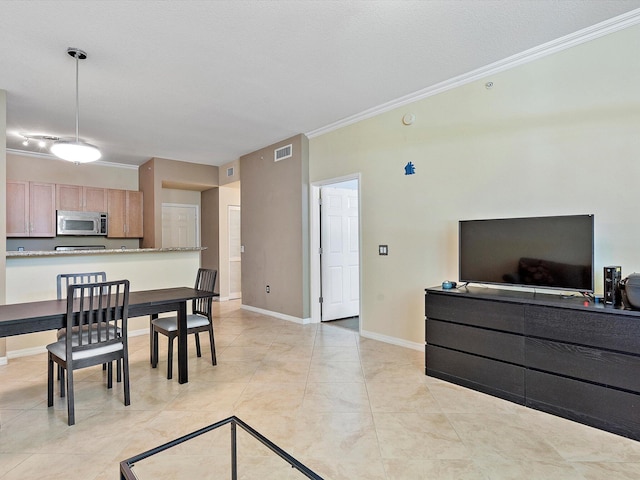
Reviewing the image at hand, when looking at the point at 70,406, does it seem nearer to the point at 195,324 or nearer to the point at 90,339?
the point at 90,339

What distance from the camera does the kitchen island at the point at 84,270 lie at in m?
3.76

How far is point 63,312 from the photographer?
8.05ft

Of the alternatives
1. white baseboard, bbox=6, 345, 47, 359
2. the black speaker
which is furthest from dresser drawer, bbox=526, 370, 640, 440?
white baseboard, bbox=6, 345, 47, 359

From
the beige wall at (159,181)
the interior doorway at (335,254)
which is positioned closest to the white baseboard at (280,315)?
the interior doorway at (335,254)

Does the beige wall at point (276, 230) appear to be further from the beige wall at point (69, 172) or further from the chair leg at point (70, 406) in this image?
the chair leg at point (70, 406)

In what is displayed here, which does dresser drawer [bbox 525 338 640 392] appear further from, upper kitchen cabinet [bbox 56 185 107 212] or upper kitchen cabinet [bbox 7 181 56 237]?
upper kitchen cabinet [bbox 7 181 56 237]

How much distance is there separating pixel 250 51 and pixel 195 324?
2505 mm

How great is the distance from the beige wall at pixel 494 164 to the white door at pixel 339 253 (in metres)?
0.71

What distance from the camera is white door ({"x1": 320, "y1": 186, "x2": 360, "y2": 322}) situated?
5.25m

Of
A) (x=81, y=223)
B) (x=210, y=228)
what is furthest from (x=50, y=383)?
(x=210, y=228)

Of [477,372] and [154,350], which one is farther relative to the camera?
[154,350]

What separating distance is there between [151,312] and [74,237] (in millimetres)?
4505

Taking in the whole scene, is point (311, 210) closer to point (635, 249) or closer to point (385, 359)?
point (385, 359)

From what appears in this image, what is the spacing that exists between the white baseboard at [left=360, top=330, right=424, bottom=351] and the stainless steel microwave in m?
5.06
